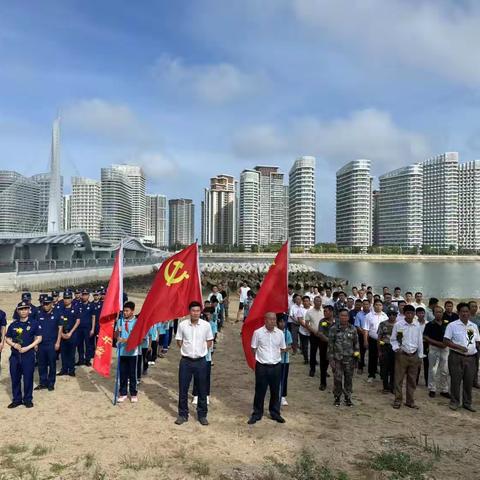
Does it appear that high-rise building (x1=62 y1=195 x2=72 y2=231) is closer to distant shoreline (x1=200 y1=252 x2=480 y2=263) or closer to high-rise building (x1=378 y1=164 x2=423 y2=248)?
distant shoreline (x1=200 y1=252 x2=480 y2=263)

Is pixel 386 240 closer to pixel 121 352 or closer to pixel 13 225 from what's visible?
pixel 13 225

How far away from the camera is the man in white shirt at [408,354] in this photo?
7.77 metres

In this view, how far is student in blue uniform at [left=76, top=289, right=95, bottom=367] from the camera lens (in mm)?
10305

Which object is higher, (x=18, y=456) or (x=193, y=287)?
(x=193, y=287)

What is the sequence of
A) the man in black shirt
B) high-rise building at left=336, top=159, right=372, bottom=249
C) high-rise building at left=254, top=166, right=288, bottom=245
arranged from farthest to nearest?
high-rise building at left=254, top=166, right=288, bottom=245 < high-rise building at left=336, top=159, right=372, bottom=249 < the man in black shirt

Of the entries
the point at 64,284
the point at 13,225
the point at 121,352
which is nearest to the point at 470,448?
the point at 121,352

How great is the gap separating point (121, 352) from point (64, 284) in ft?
101

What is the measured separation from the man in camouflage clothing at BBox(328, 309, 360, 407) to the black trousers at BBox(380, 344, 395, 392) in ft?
3.95

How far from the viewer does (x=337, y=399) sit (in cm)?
784

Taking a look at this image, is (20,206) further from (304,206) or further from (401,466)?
(304,206)

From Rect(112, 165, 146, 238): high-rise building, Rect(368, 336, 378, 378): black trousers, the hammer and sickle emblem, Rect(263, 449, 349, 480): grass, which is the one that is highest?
Rect(112, 165, 146, 238): high-rise building

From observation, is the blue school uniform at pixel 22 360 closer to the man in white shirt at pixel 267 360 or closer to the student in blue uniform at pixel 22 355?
the student in blue uniform at pixel 22 355

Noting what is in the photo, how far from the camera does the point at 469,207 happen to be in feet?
566

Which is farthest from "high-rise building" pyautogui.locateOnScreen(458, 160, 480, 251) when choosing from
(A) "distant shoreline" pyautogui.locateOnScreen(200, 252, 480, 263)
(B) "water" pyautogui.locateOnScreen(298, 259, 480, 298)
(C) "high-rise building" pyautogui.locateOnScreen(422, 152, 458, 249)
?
(B) "water" pyautogui.locateOnScreen(298, 259, 480, 298)
